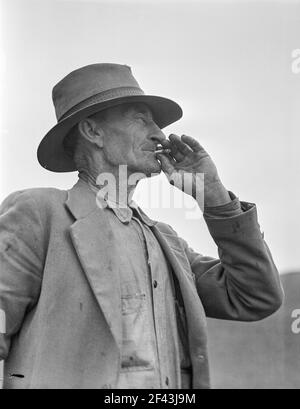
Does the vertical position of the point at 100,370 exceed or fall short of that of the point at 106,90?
it falls short

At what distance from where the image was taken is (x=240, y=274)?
13.4ft

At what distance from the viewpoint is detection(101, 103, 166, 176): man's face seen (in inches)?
161

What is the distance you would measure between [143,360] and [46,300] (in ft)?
1.51

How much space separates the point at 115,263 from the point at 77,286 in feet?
0.61

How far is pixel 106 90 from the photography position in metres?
4.10

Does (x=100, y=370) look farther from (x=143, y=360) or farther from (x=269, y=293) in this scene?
(x=269, y=293)

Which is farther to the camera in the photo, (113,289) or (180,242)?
(180,242)

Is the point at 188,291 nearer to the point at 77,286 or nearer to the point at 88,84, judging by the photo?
the point at 77,286
